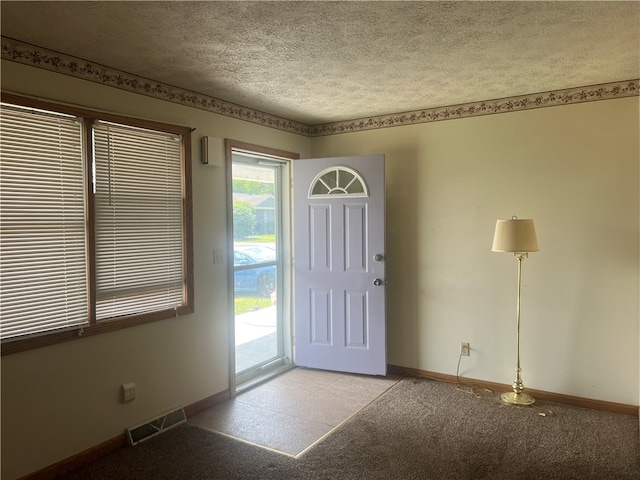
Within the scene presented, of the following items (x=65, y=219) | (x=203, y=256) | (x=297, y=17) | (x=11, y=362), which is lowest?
(x=11, y=362)

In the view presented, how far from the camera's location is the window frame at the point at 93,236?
2477 mm

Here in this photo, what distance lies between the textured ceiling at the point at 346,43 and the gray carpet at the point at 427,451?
7.54 ft

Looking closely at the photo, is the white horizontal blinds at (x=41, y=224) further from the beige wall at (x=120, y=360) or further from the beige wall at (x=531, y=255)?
the beige wall at (x=531, y=255)

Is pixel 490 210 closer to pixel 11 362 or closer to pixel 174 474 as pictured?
pixel 174 474

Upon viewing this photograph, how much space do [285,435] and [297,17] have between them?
2436mm

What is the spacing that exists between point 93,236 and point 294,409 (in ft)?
6.02

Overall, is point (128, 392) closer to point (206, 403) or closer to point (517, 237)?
point (206, 403)

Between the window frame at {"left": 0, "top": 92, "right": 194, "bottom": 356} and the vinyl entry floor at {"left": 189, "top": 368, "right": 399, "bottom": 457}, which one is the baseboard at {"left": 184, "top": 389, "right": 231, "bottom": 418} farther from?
the window frame at {"left": 0, "top": 92, "right": 194, "bottom": 356}

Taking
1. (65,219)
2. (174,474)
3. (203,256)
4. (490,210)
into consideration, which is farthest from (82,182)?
(490,210)

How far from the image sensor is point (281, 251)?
4.55 m

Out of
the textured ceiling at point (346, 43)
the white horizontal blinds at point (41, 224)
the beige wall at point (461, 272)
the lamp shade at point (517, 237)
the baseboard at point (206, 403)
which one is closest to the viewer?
the textured ceiling at point (346, 43)

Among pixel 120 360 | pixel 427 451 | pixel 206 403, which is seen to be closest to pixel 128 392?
pixel 120 360

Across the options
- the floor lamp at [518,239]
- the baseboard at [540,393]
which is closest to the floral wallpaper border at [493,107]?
the floor lamp at [518,239]

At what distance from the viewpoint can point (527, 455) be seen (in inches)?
108
